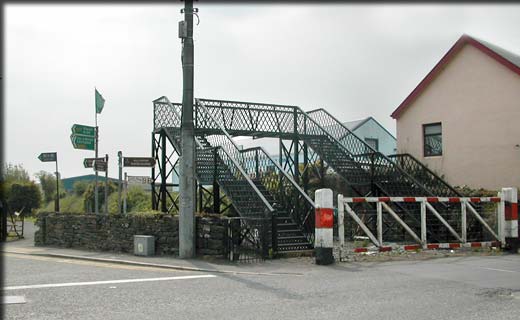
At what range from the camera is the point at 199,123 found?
20.7 m

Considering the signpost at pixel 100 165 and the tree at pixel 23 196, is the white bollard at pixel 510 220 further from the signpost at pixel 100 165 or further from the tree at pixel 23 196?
the tree at pixel 23 196

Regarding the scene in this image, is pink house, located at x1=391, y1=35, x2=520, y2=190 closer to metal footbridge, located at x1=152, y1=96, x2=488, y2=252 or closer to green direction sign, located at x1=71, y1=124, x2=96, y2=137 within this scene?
metal footbridge, located at x1=152, y1=96, x2=488, y2=252

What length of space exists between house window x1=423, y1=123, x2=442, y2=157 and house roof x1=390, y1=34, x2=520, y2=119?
1.49m

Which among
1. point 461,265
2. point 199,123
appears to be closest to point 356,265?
point 461,265

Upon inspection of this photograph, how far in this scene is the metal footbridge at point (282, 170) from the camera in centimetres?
1605

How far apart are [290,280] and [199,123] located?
10.8 m

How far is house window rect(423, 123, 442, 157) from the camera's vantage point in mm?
24808

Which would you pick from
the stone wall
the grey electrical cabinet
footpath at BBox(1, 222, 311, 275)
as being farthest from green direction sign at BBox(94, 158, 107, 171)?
the grey electrical cabinet

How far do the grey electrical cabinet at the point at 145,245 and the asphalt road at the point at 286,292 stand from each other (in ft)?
7.58

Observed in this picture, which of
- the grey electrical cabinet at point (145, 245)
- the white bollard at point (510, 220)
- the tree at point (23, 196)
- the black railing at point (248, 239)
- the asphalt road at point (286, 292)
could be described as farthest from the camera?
the tree at point (23, 196)

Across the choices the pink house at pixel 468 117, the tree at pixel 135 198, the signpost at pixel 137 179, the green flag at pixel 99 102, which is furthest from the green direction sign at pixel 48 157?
the pink house at pixel 468 117

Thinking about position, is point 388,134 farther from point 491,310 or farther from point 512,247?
point 491,310

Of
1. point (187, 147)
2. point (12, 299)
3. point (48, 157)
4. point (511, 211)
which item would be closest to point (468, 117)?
point (511, 211)

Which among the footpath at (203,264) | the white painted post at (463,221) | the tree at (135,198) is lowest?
the footpath at (203,264)
